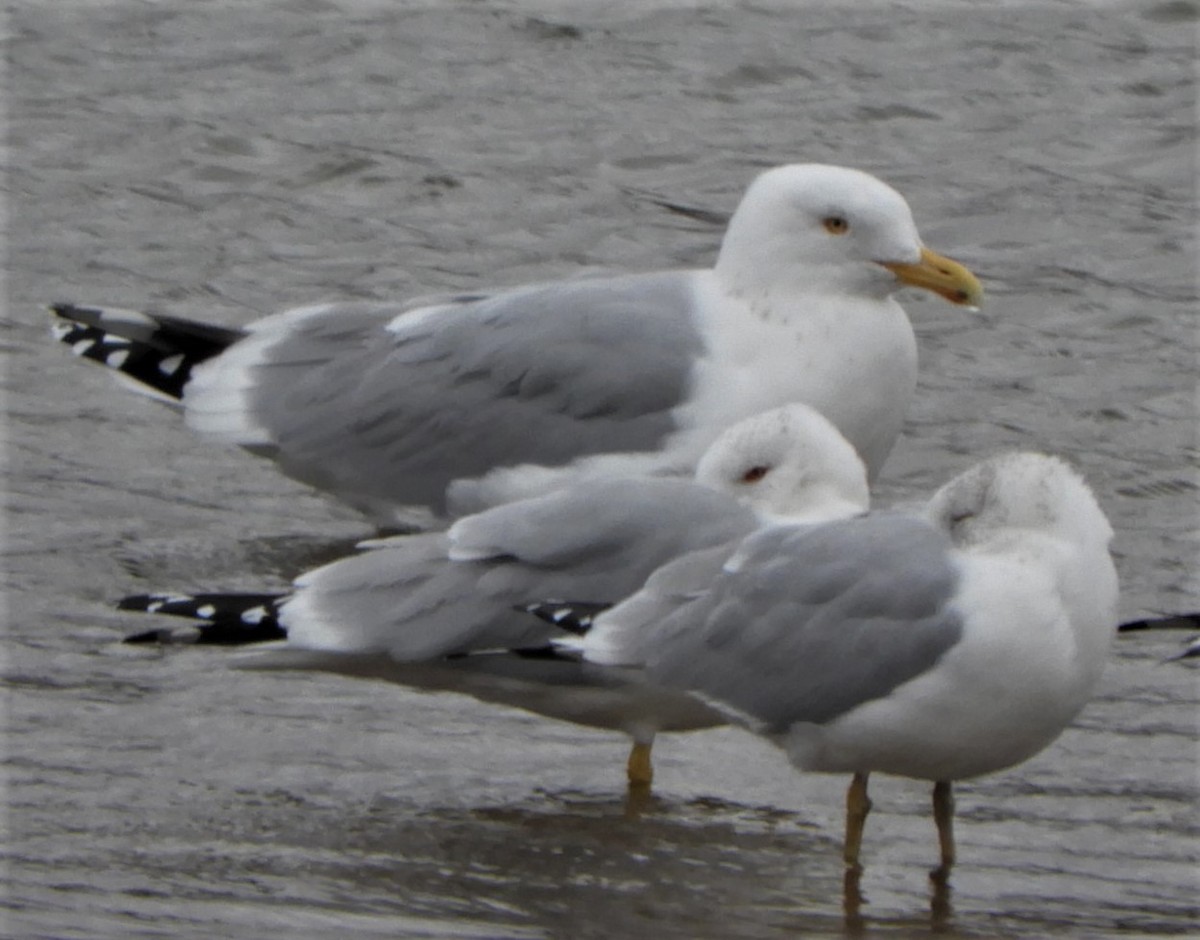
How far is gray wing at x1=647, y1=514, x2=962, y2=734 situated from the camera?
16.7 feet

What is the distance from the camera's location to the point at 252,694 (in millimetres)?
6242

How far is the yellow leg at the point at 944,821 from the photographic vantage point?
5.23 meters

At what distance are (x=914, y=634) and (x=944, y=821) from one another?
1.46ft

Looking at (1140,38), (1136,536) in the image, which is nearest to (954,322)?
(1136,536)

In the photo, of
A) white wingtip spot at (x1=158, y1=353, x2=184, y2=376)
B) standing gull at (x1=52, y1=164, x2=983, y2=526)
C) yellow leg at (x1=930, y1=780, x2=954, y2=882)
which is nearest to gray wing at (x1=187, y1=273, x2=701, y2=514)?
standing gull at (x1=52, y1=164, x2=983, y2=526)

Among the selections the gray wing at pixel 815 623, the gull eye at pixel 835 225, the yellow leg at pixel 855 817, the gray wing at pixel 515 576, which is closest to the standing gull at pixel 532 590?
the gray wing at pixel 515 576

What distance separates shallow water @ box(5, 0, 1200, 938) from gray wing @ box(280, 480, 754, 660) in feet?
1.10

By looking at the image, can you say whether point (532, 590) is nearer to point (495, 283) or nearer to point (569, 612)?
point (569, 612)

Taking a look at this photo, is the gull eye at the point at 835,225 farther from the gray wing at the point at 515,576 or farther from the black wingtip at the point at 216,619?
the black wingtip at the point at 216,619

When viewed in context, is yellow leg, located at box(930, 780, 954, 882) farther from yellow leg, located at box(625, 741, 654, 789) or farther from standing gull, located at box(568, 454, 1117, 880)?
yellow leg, located at box(625, 741, 654, 789)

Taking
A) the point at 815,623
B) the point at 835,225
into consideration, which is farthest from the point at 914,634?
the point at 835,225

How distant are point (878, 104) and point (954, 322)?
2006 mm

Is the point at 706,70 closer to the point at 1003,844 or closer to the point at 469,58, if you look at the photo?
the point at 469,58

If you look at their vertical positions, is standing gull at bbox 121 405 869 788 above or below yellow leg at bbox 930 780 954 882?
above
